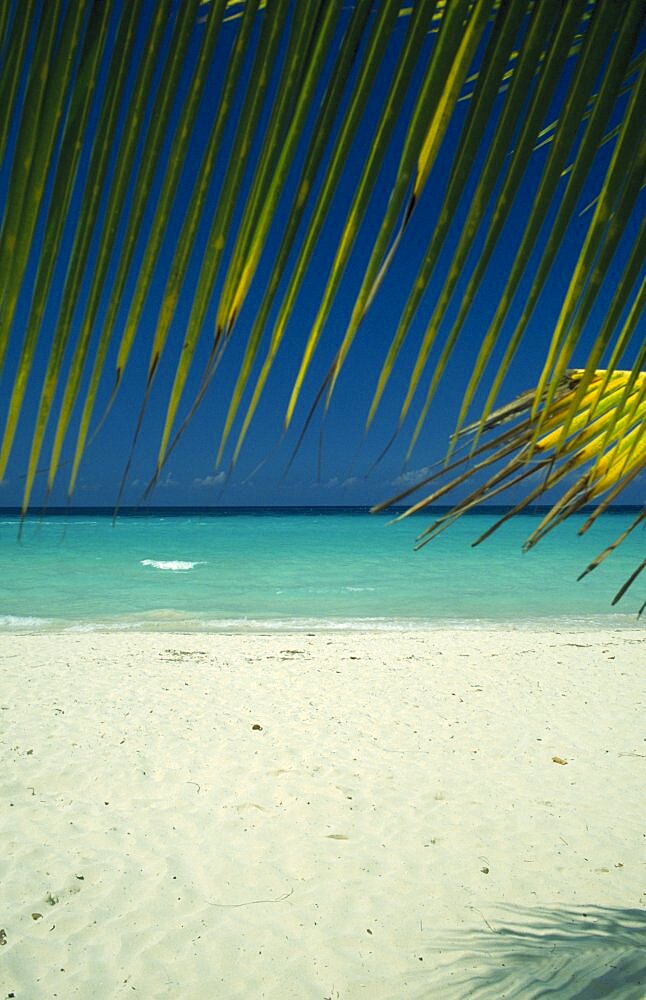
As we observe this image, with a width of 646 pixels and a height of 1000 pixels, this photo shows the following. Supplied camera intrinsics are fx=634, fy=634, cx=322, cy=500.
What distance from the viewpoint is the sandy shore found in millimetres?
2926

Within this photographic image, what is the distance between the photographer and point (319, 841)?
12.9 feet

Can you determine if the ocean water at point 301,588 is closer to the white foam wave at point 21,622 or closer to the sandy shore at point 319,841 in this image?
the white foam wave at point 21,622

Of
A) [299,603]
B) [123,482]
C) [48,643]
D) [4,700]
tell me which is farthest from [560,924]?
[299,603]

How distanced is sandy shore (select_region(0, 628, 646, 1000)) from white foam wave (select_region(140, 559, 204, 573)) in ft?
50.4

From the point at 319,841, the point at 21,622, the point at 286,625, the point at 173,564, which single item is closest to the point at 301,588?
the point at 286,625

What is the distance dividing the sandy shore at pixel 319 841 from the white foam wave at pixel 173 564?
1536 centimetres

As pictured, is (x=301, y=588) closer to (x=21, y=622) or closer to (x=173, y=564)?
(x=21, y=622)

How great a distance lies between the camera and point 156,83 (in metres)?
0.48

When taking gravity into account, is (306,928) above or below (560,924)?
below

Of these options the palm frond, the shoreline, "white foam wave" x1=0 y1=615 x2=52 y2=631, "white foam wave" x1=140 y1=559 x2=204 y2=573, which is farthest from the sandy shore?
"white foam wave" x1=140 y1=559 x2=204 y2=573

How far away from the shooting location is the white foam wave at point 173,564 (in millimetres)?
22703

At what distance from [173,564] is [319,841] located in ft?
69.5

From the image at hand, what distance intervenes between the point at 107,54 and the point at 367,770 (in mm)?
5192

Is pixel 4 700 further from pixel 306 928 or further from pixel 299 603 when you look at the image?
pixel 299 603
